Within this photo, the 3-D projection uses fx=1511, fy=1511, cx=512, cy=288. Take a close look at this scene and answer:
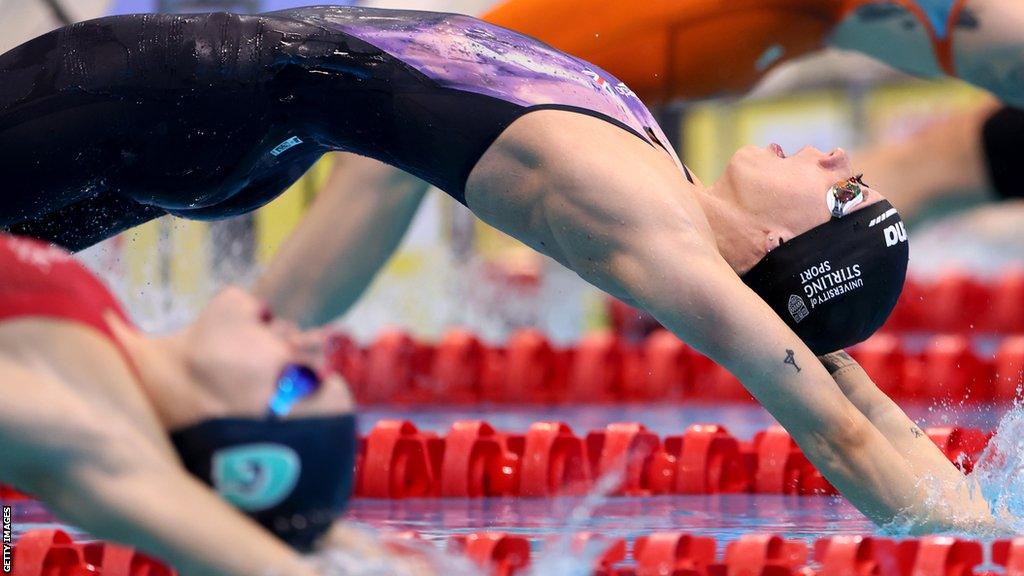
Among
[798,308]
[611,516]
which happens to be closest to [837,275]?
[798,308]

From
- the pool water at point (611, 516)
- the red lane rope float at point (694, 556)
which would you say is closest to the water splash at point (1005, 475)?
the pool water at point (611, 516)

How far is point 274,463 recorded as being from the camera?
57.7 inches

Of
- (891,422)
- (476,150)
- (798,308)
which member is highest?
(476,150)

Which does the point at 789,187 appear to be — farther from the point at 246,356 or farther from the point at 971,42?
the point at 971,42

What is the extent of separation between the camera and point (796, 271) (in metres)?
2.19

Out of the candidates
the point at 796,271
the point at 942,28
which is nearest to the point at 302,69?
the point at 796,271

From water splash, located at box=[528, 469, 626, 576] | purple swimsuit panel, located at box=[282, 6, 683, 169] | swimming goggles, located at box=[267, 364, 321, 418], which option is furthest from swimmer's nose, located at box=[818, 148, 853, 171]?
swimming goggles, located at box=[267, 364, 321, 418]

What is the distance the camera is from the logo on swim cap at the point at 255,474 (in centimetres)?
146

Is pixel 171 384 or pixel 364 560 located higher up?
pixel 171 384

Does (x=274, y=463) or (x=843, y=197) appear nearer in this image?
(x=274, y=463)

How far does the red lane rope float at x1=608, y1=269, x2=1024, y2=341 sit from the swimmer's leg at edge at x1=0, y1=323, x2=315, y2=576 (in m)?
5.02

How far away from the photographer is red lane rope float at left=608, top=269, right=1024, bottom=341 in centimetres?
639

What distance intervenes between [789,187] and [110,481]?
119 centimetres

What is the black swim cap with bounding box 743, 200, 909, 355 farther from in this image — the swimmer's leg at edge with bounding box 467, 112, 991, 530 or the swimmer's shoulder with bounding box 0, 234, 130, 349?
the swimmer's shoulder with bounding box 0, 234, 130, 349
